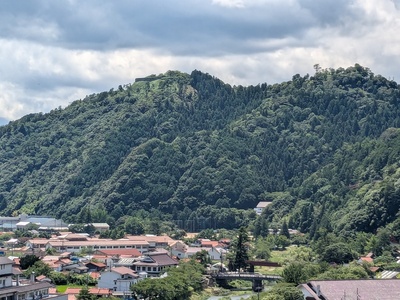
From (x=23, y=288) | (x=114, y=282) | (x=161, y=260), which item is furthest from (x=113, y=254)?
(x=23, y=288)

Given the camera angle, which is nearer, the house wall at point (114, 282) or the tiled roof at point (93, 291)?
the tiled roof at point (93, 291)

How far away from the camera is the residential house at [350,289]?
52.0 m

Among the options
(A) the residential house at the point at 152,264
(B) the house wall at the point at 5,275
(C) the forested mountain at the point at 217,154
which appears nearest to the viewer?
(B) the house wall at the point at 5,275

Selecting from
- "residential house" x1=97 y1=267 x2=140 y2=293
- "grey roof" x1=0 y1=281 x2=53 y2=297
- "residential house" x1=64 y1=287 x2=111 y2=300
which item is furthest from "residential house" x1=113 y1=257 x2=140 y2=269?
"grey roof" x1=0 y1=281 x2=53 y2=297

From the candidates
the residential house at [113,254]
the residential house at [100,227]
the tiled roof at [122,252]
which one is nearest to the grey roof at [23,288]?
the residential house at [113,254]

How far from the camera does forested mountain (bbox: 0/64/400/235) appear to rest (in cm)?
13174

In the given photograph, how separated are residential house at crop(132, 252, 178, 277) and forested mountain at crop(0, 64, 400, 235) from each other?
30453mm

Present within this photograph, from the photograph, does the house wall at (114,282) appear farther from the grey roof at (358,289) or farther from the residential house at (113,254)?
the grey roof at (358,289)

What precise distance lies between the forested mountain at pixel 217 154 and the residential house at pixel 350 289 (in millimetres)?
51493

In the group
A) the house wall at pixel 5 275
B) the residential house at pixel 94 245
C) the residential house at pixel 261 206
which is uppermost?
the residential house at pixel 261 206

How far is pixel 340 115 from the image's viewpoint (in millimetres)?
173125

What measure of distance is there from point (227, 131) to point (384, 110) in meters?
29.3

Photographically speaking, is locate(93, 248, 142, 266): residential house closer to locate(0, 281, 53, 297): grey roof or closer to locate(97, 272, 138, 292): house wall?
locate(97, 272, 138, 292): house wall

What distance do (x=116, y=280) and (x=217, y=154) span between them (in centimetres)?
8921
